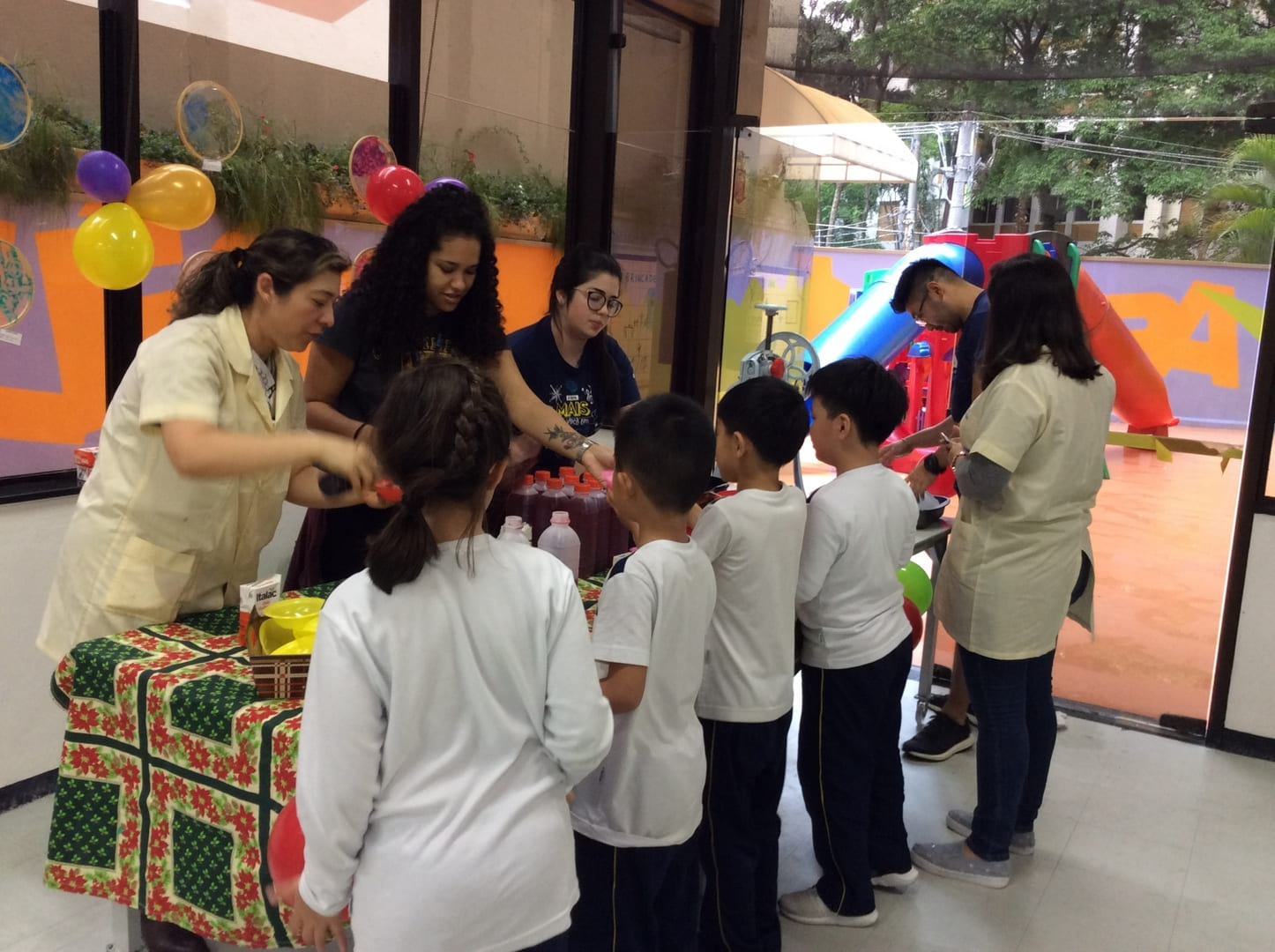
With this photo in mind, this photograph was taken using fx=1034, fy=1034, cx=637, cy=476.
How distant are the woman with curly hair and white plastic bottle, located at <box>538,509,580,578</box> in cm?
17

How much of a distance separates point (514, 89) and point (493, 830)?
11.3 feet

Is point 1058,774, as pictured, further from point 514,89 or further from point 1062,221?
point 514,89

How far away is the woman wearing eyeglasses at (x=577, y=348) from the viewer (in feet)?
8.80

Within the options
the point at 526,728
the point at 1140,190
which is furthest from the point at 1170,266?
the point at 526,728

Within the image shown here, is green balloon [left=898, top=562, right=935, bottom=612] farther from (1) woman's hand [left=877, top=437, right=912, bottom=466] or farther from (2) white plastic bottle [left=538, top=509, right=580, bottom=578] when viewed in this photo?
(2) white plastic bottle [left=538, top=509, right=580, bottom=578]

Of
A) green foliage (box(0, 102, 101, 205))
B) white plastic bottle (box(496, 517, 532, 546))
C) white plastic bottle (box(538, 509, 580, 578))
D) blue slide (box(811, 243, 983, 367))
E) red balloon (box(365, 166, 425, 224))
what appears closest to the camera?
white plastic bottle (box(496, 517, 532, 546))

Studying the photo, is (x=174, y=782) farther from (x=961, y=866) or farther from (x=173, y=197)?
(x=961, y=866)

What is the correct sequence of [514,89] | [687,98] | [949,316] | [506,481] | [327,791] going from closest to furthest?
1. [327,791]
2. [506,481]
3. [949,316]
4. [514,89]
5. [687,98]

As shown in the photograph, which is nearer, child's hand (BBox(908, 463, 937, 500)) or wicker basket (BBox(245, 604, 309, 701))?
wicker basket (BBox(245, 604, 309, 701))

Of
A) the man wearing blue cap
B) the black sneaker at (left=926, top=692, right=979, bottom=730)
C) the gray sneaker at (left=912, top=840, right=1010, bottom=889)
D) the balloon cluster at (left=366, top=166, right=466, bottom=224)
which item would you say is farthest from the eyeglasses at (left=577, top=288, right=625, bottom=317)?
the black sneaker at (left=926, top=692, right=979, bottom=730)

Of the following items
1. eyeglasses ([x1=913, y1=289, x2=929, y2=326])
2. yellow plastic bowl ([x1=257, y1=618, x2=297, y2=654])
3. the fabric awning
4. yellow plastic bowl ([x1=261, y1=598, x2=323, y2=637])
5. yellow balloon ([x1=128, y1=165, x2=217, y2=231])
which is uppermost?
the fabric awning

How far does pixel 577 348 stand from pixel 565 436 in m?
0.43

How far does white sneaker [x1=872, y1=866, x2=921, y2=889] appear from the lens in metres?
2.52

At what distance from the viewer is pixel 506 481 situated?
2324 mm
